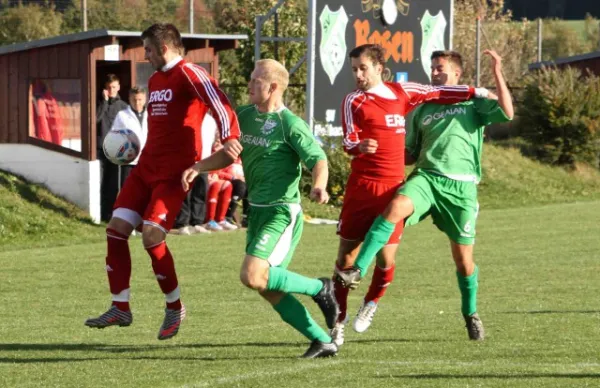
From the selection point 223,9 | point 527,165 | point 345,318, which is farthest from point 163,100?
point 223,9

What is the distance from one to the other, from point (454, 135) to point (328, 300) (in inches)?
66.5

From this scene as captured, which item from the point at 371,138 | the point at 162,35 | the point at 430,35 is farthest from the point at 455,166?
the point at 430,35

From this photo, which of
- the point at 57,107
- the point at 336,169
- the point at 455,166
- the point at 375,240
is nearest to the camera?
the point at 375,240

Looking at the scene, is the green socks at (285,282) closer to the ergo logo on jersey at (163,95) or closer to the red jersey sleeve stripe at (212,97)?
the red jersey sleeve stripe at (212,97)

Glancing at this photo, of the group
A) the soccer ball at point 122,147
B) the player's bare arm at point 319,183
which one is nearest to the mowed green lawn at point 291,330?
the player's bare arm at point 319,183

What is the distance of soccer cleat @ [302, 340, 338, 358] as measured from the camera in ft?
27.2

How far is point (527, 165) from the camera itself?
30.2 meters

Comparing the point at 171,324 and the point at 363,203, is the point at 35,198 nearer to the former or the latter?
the point at 171,324

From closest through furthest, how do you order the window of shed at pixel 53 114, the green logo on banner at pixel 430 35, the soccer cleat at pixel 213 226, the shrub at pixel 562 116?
the soccer cleat at pixel 213 226, the window of shed at pixel 53 114, the green logo on banner at pixel 430 35, the shrub at pixel 562 116

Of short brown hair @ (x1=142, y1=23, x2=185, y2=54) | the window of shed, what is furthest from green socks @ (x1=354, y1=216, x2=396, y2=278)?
the window of shed

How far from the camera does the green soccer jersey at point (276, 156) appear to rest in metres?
8.29

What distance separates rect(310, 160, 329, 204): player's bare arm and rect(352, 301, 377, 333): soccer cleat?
1611mm

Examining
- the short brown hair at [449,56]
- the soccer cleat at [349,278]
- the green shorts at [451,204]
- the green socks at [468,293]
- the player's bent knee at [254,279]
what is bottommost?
the green socks at [468,293]

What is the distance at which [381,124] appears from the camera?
29.9 feet
